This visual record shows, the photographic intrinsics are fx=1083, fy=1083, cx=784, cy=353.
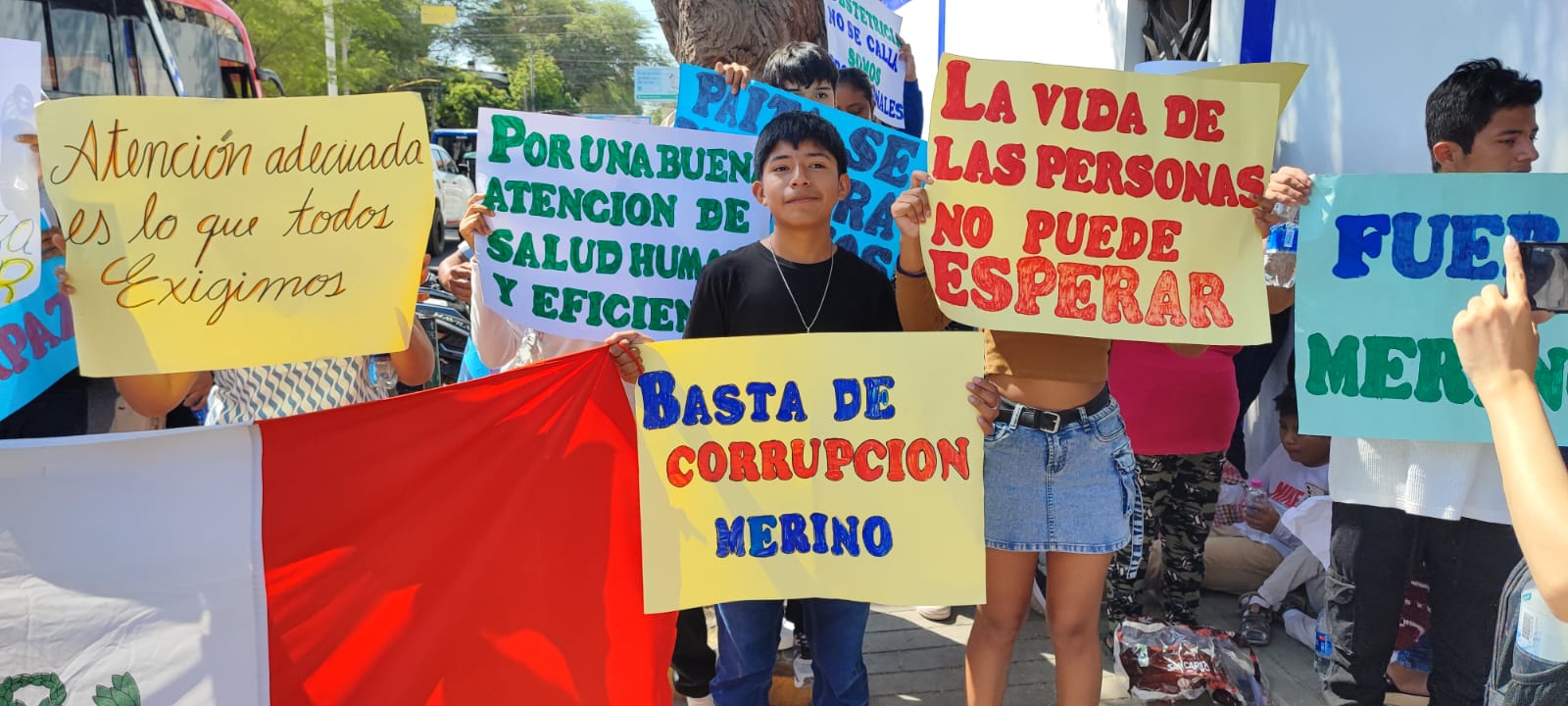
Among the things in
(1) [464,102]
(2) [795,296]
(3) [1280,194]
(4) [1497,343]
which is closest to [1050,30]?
(3) [1280,194]

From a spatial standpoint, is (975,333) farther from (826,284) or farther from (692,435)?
(692,435)

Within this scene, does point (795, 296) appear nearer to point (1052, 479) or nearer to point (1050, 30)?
point (1052, 479)

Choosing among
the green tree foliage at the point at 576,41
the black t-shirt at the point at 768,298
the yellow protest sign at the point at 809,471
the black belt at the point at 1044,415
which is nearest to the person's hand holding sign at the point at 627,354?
the yellow protest sign at the point at 809,471

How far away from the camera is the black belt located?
2.69 meters

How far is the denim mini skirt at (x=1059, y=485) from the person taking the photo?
8.85 feet

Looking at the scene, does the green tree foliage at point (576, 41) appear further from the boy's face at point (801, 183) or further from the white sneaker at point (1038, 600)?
the boy's face at point (801, 183)

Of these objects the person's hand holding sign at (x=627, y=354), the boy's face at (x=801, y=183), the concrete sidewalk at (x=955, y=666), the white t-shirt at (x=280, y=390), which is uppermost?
the boy's face at (x=801, y=183)

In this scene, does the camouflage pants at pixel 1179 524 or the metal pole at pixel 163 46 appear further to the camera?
the metal pole at pixel 163 46

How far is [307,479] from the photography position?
2.47 meters

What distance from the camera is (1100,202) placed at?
2.67 m

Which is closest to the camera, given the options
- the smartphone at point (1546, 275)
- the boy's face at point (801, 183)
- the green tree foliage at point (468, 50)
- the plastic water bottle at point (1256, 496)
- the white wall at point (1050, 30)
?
the smartphone at point (1546, 275)

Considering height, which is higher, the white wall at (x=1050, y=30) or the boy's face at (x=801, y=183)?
the white wall at (x=1050, y=30)

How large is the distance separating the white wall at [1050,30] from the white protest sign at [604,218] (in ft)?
10.2

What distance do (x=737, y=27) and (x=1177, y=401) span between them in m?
2.88
